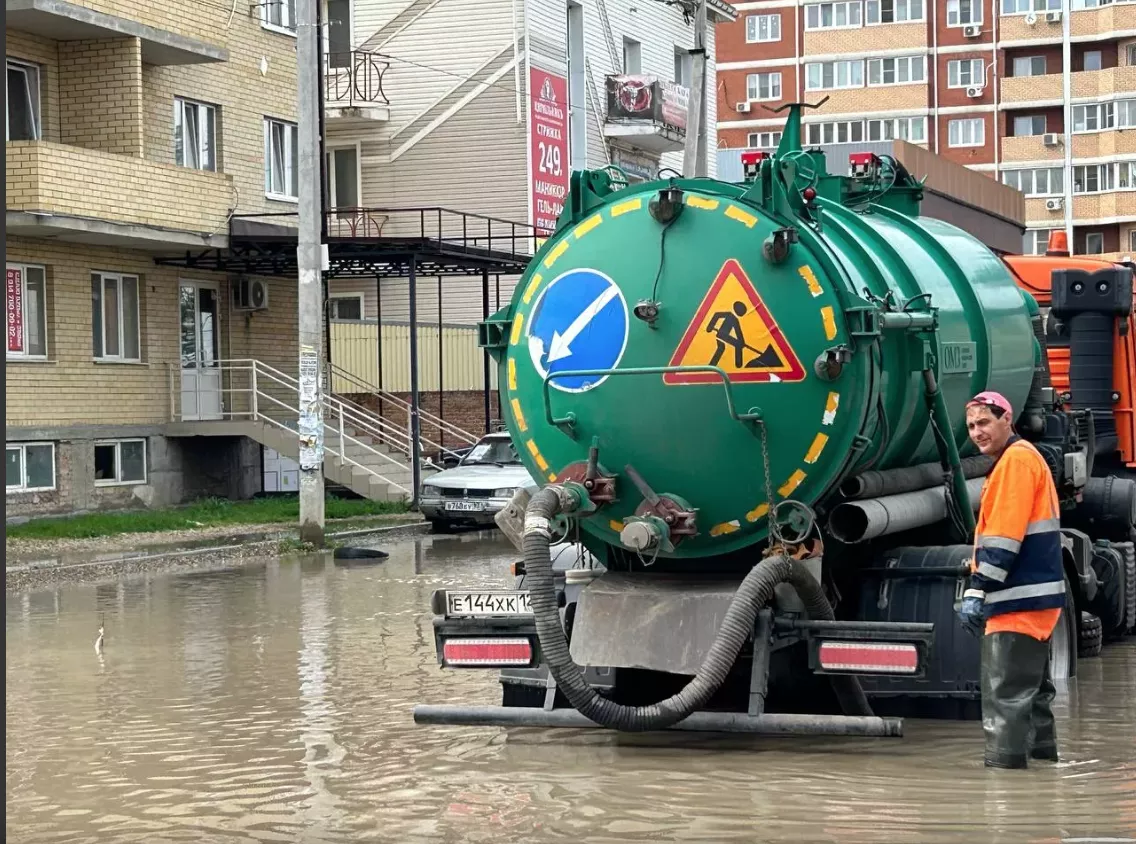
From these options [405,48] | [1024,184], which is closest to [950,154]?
[1024,184]

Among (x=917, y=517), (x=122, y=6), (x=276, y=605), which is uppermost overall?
(x=122, y=6)

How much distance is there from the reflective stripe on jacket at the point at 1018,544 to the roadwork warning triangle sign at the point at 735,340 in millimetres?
1016

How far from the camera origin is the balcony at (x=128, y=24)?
82.7 ft

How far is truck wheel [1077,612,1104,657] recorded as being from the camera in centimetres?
1134

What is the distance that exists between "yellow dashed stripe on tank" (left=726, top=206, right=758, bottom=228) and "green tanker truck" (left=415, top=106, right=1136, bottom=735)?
→ 13mm

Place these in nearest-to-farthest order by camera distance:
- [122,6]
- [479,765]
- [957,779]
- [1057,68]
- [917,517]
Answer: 1. [957,779]
2. [479,765]
3. [917,517]
4. [122,6]
5. [1057,68]

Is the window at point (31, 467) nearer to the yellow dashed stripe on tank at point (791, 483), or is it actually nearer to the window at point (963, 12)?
the yellow dashed stripe on tank at point (791, 483)

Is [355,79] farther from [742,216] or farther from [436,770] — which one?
[436,770]

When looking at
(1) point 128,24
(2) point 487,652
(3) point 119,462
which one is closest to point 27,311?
(3) point 119,462

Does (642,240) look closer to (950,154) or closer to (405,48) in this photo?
(405,48)

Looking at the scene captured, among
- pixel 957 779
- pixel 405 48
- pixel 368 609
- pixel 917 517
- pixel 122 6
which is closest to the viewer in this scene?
pixel 957 779

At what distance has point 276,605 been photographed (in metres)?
16.2

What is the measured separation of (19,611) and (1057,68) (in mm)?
67888

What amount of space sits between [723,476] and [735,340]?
0.62 meters
